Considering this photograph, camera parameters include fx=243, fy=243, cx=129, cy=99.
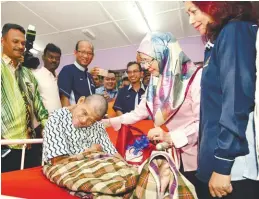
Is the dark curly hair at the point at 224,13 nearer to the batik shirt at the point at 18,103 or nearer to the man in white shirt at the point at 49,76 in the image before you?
the man in white shirt at the point at 49,76

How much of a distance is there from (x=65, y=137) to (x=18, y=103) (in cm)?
37

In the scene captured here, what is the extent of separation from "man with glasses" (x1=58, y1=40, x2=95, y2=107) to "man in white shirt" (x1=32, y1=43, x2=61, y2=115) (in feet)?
0.17

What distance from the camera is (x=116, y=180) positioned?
918mm

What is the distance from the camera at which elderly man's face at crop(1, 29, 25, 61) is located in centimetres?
137

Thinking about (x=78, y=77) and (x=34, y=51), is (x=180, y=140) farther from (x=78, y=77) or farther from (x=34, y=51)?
(x=34, y=51)

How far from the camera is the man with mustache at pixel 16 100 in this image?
51.5 inches

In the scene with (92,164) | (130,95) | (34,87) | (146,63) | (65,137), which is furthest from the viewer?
(130,95)

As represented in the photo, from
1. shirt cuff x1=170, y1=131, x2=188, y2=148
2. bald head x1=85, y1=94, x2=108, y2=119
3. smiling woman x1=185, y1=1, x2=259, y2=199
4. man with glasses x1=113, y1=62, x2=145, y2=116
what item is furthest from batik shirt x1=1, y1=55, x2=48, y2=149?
smiling woman x1=185, y1=1, x2=259, y2=199

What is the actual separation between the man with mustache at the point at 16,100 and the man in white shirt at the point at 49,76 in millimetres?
29

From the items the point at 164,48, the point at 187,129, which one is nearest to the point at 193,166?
the point at 187,129

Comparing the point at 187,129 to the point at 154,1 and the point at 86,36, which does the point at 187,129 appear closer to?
the point at 154,1

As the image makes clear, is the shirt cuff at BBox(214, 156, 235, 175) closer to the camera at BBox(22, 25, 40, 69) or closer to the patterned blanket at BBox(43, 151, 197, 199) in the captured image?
the patterned blanket at BBox(43, 151, 197, 199)

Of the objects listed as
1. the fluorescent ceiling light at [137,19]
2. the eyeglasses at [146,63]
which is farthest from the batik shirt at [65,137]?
the fluorescent ceiling light at [137,19]

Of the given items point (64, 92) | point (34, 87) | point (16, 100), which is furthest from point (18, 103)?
point (64, 92)
